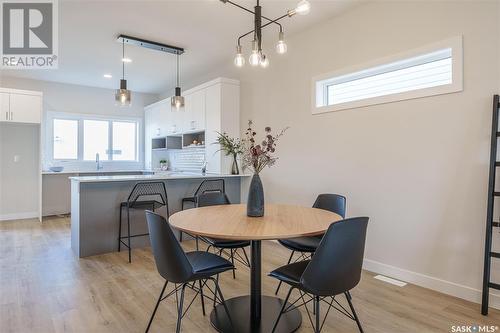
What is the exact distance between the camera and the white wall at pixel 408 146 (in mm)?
2492

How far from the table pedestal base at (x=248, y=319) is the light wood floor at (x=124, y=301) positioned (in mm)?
78

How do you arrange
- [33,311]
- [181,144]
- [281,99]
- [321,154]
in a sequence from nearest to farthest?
1. [33,311]
2. [321,154]
3. [281,99]
4. [181,144]

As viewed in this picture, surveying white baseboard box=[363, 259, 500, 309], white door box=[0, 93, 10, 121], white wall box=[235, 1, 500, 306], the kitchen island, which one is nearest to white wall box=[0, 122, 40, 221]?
white door box=[0, 93, 10, 121]

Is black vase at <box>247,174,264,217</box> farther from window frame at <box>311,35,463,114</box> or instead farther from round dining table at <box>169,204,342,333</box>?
window frame at <box>311,35,463,114</box>

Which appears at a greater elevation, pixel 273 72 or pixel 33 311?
pixel 273 72

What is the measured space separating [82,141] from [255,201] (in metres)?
5.91

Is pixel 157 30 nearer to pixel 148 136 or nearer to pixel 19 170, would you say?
pixel 148 136

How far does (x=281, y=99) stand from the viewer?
4227 mm

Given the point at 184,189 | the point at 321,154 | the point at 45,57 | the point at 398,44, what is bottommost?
the point at 184,189

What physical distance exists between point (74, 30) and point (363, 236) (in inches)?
164

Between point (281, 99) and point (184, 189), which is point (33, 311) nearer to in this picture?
point (184, 189)

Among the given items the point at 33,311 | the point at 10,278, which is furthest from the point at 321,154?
the point at 10,278

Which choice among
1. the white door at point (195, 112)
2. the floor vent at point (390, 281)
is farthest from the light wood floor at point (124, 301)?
the white door at point (195, 112)

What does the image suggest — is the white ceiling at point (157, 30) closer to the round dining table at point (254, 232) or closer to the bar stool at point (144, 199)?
the bar stool at point (144, 199)
